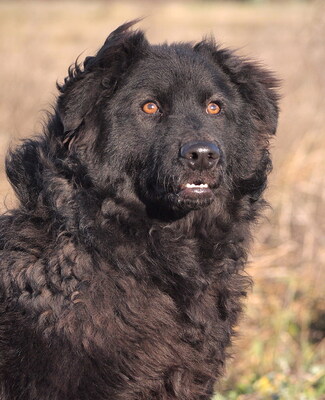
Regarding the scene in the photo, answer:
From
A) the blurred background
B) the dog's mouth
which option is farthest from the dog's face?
the blurred background

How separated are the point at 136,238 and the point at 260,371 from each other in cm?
359

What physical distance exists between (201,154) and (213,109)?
1.90 feet

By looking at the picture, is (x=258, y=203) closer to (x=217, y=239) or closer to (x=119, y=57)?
(x=217, y=239)

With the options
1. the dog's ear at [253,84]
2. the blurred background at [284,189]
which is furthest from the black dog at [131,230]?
the blurred background at [284,189]

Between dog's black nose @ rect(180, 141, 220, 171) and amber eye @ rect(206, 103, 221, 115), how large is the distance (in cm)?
46

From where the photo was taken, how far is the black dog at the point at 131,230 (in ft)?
12.2

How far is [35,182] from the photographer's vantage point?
411 centimetres

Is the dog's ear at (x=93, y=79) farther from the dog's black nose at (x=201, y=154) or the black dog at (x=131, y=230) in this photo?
the dog's black nose at (x=201, y=154)

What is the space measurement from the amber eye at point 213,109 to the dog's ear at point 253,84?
29 centimetres

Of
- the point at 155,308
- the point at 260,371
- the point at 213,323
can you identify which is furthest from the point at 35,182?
the point at 260,371

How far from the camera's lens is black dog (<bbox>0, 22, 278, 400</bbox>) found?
3.72 metres

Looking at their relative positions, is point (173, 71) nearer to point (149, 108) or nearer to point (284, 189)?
point (149, 108)

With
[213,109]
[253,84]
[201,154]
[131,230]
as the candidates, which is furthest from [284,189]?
[201,154]

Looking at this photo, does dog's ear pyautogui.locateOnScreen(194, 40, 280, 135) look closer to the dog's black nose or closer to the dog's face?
the dog's face
